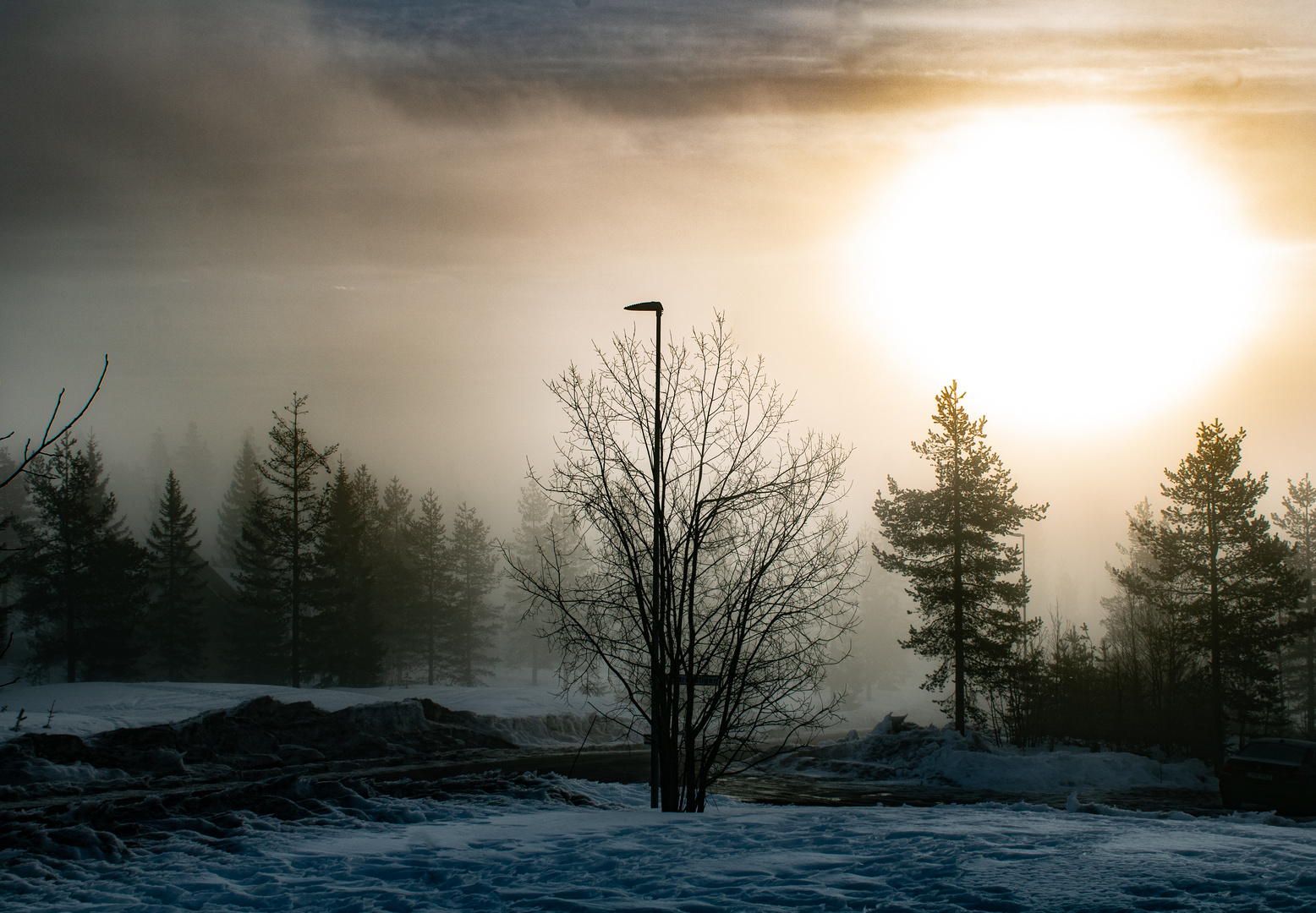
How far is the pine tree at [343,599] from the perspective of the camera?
137ft

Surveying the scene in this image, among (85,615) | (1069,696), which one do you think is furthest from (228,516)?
(1069,696)

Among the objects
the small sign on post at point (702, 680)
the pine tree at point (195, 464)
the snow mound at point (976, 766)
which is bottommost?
the snow mound at point (976, 766)

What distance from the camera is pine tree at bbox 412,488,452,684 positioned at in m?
54.4

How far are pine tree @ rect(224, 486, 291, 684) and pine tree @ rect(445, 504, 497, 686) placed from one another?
12.3 m

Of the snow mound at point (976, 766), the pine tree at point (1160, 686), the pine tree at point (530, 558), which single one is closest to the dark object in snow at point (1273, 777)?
the snow mound at point (976, 766)

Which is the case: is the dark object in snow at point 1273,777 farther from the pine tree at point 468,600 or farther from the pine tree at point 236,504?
the pine tree at point 236,504

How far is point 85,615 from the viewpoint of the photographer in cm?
4275

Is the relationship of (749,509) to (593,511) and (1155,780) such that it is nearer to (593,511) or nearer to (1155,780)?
(593,511)

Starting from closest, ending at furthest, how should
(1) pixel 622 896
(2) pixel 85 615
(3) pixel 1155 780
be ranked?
(1) pixel 622 896 < (3) pixel 1155 780 < (2) pixel 85 615

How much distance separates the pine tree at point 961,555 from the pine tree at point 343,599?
2715 cm

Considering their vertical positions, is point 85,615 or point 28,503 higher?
point 28,503

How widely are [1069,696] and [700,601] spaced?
25646 millimetres

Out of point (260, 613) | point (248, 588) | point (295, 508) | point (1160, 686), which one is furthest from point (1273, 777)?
point (260, 613)

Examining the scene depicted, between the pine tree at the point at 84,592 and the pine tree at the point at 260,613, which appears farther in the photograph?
the pine tree at the point at 84,592
